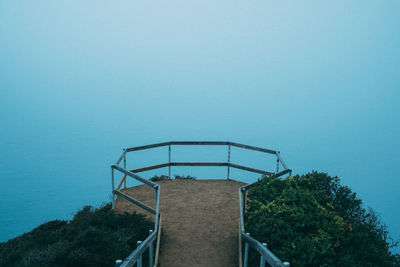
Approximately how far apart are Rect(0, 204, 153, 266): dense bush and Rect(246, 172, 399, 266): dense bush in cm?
231

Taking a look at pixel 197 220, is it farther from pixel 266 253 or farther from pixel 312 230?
pixel 266 253

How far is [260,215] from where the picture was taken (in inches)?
268

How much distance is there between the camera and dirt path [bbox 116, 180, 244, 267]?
21.5 feet

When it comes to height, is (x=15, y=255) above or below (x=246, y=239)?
below

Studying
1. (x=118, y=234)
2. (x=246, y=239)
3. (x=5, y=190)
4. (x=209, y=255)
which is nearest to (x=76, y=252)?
(x=118, y=234)

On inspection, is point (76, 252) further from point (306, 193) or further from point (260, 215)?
point (306, 193)

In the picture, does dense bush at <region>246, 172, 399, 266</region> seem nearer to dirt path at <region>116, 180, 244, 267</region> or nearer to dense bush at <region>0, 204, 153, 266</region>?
dirt path at <region>116, 180, 244, 267</region>

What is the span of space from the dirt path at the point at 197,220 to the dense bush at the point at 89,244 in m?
0.67

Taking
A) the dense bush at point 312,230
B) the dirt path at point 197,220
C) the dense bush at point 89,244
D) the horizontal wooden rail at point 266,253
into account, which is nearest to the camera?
the horizontal wooden rail at point 266,253

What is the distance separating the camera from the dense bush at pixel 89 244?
20.0 feet

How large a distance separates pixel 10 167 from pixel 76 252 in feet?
678

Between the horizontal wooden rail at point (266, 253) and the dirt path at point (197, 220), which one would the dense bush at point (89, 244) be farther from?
the horizontal wooden rail at point (266, 253)

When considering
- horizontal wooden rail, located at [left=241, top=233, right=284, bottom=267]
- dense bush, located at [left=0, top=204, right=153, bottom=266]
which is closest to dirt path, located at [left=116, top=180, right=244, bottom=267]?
dense bush, located at [left=0, top=204, right=153, bottom=266]

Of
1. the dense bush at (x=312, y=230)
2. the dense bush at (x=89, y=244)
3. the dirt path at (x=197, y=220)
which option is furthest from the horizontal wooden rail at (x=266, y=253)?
the dense bush at (x=89, y=244)
